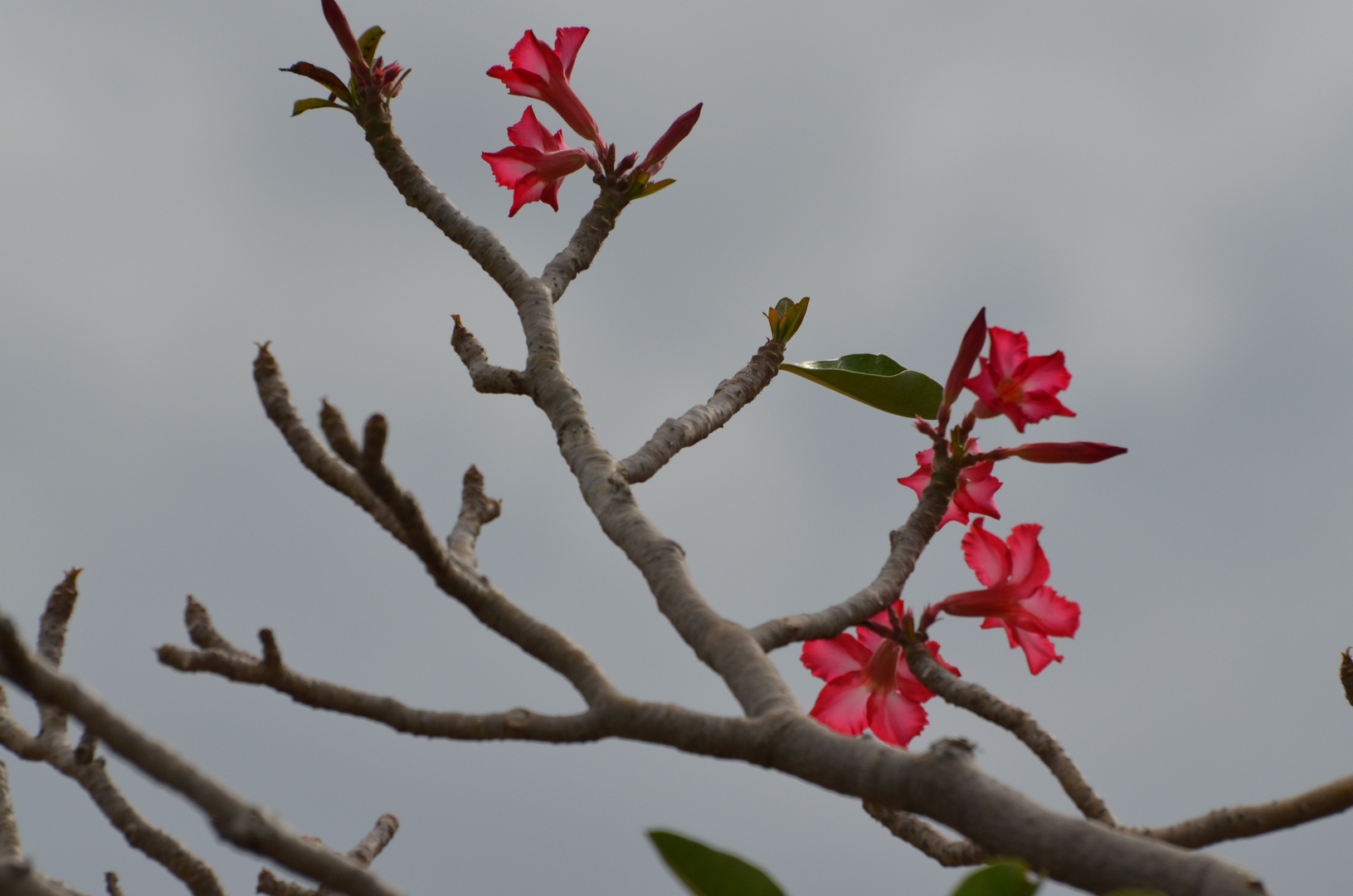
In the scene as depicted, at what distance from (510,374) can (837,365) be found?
0.76 metres

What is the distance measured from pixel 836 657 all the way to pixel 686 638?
23.6 inches

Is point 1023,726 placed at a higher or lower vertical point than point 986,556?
lower

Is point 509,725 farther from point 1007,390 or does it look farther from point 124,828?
point 1007,390

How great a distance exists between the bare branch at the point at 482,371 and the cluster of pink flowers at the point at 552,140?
0.38 metres

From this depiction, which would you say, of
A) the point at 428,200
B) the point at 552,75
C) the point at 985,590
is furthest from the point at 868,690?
the point at 552,75

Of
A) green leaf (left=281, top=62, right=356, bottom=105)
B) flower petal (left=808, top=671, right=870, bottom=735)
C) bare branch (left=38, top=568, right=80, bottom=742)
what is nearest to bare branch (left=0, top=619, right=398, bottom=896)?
bare branch (left=38, top=568, right=80, bottom=742)

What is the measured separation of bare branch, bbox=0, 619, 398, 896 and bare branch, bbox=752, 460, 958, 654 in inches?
27.4

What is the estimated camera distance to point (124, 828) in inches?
63.4

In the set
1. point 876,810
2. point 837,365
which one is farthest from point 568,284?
point 876,810

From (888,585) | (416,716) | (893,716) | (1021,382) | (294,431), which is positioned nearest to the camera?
(416,716)

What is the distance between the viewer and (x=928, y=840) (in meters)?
1.65

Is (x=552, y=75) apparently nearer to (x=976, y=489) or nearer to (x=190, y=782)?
(x=976, y=489)

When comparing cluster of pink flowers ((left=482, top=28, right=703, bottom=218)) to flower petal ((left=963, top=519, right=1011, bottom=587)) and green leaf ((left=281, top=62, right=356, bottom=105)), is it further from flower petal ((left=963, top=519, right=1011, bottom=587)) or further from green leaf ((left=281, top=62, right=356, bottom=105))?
flower petal ((left=963, top=519, right=1011, bottom=587))

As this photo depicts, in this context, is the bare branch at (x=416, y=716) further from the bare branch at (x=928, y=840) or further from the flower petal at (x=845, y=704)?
the flower petal at (x=845, y=704)
